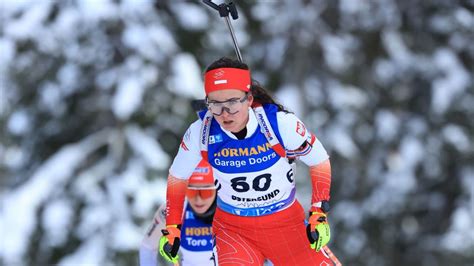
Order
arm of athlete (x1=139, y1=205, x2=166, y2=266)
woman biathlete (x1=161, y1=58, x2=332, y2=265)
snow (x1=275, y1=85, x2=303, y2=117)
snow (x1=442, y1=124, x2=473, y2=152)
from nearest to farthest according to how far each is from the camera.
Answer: woman biathlete (x1=161, y1=58, x2=332, y2=265) → arm of athlete (x1=139, y1=205, x2=166, y2=266) → snow (x1=275, y1=85, x2=303, y2=117) → snow (x1=442, y1=124, x2=473, y2=152)

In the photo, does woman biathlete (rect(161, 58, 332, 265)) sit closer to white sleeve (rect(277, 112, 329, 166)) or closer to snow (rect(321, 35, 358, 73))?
white sleeve (rect(277, 112, 329, 166))

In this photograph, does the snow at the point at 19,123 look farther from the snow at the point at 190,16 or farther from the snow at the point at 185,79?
the snow at the point at 190,16

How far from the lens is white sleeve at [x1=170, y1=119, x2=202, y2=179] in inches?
218

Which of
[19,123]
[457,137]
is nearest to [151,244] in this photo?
[19,123]

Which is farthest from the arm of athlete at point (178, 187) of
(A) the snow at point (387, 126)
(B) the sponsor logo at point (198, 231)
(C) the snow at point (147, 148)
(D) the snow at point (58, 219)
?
(A) the snow at point (387, 126)

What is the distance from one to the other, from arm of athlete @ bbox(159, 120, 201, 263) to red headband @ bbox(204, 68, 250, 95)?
14.6 inches


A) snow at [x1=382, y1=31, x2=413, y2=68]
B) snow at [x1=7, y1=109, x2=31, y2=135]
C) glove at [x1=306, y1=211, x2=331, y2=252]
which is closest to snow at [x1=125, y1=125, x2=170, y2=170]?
snow at [x1=7, y1=109, x2=31, y2=135]

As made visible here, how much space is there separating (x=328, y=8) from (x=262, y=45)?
1.59 meters

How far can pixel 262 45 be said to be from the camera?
17703 millimetres

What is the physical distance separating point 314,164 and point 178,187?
901 mm

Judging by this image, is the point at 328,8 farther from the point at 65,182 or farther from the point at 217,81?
the point at 217,81

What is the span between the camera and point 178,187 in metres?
5.70

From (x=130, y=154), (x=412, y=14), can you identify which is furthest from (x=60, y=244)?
(x=412, y=14)

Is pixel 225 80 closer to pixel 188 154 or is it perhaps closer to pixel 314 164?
pixel 188 154
